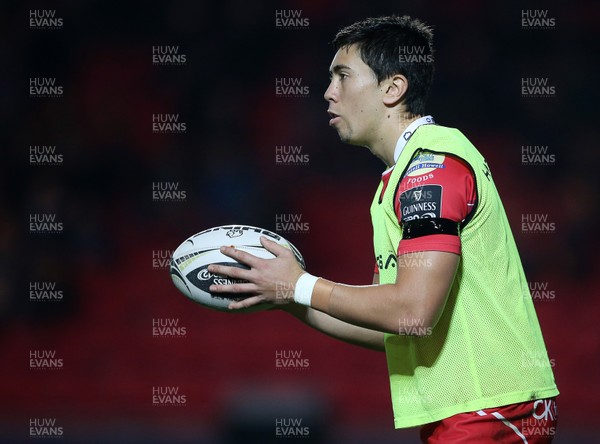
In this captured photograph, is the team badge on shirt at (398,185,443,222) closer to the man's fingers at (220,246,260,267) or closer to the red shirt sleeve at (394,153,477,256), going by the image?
the red shirt sleeve at (394,153,477,256)

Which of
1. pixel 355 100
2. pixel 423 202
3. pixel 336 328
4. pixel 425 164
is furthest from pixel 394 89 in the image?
pixel 336 328

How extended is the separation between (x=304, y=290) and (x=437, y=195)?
0.45 metres

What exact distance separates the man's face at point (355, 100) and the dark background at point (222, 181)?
13.5 ft

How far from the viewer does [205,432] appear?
5898 millimetres

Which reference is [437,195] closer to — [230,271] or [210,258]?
[230,271]

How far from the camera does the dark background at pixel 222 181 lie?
6852 mm

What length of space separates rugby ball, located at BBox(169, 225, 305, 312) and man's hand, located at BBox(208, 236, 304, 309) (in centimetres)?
11

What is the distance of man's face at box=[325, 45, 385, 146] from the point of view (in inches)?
93.2

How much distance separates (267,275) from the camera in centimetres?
214

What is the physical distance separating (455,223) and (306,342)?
17.6 feet

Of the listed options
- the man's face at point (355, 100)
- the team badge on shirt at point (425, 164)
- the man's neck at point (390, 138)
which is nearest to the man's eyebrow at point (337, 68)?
the man's face at point (355, 100)

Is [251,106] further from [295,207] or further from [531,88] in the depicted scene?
[531,88]

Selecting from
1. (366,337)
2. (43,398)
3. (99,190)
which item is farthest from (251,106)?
(366,337)

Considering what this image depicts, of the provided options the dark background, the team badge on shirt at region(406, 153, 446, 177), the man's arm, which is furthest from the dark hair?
the dark background
